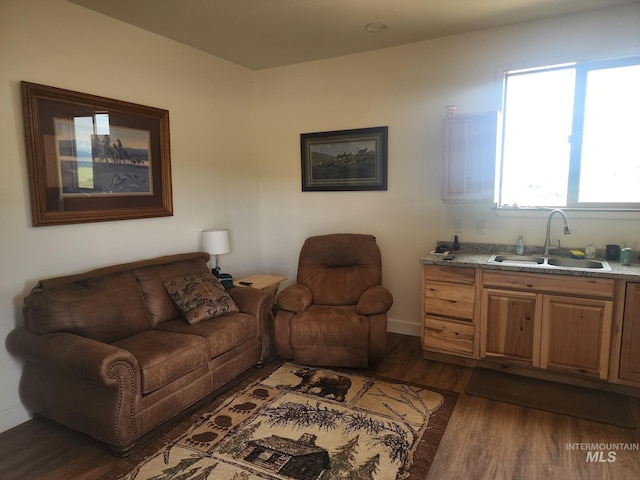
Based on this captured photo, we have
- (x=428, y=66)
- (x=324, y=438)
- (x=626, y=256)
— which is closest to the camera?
(x=324, y=438)

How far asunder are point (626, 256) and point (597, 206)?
48cm

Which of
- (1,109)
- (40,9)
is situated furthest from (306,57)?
(1,109)

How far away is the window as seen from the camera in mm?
3086

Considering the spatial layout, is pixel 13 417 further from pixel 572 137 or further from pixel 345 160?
pixel 572 137

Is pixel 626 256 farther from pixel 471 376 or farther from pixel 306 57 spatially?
pixel 306 57

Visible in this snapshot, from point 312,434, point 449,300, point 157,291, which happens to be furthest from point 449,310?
point 157,291

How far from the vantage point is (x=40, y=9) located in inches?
102

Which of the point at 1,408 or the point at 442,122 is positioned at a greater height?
the point at 442,122

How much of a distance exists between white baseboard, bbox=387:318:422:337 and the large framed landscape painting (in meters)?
2.39

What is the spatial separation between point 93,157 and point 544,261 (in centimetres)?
346

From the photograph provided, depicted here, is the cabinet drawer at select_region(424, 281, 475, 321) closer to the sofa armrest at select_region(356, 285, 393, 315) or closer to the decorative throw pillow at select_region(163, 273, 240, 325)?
the sofa armrest at select_region(356, 285, 393, 315)

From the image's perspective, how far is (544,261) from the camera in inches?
123

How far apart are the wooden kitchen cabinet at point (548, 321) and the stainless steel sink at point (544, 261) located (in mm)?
176

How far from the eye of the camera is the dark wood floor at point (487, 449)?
209cm
